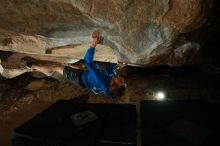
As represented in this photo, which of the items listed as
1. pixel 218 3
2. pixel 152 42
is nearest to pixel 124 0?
pixel 152 42

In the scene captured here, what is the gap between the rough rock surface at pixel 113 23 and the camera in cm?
488

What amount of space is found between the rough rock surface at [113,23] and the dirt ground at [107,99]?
5.97 feet

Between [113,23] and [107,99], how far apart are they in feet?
10.4

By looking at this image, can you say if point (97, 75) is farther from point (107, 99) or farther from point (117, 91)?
point (107, 99)

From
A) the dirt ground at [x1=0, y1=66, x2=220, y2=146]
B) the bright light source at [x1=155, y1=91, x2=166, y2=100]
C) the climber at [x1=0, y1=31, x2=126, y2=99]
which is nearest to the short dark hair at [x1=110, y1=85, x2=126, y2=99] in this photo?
the climber at [x1=0, y1=31, x2=126, y2=99]

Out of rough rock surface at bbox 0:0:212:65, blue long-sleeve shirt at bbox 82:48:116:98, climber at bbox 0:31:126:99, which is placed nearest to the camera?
rough rock surface at bbox 0:0:212:65

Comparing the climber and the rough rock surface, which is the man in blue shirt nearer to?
the climber

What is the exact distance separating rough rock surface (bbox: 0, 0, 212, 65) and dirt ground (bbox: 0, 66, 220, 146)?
182 cm

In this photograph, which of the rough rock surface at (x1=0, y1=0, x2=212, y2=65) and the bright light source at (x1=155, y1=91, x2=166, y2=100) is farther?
the bright light source at (x1=155, y1=91, x2=166, y2=100)

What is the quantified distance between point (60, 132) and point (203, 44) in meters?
4.03

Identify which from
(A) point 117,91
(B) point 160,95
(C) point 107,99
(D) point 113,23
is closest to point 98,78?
(A) point 117,91

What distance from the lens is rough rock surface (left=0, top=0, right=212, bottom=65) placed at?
4.88 m

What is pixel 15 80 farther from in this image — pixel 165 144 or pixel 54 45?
pixel 165 144

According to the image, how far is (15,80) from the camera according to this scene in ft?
30.8
